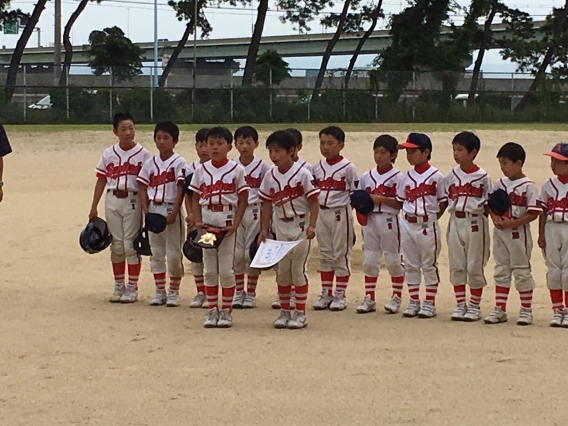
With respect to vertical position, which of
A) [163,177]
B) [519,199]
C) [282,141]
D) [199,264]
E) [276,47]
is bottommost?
[199,264]

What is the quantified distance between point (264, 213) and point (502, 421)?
10.7ft

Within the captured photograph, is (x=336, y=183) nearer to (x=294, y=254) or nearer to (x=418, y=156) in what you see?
(x=418, y=156)

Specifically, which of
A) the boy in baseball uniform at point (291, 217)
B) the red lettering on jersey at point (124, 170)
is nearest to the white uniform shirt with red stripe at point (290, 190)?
the boy in baseball uniform at point (291, 217)

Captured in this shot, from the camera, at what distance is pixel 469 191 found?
8.09m

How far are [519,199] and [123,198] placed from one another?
3548 millimetres

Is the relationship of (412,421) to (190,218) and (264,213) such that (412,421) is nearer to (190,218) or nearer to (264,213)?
(264,213)

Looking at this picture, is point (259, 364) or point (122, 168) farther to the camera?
point (122, 168)

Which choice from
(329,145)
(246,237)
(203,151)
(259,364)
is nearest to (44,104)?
(203,151)

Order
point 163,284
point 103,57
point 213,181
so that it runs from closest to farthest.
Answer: point 213,181, point 163,284, point 103,57

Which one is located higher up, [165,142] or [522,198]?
[165,142]

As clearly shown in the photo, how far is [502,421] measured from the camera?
518cm

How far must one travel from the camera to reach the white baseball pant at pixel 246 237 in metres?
8.90

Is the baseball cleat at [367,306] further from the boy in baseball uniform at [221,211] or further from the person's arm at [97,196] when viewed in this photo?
the person's arm at [97,196]

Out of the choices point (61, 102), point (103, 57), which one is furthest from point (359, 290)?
point (103, 57)
